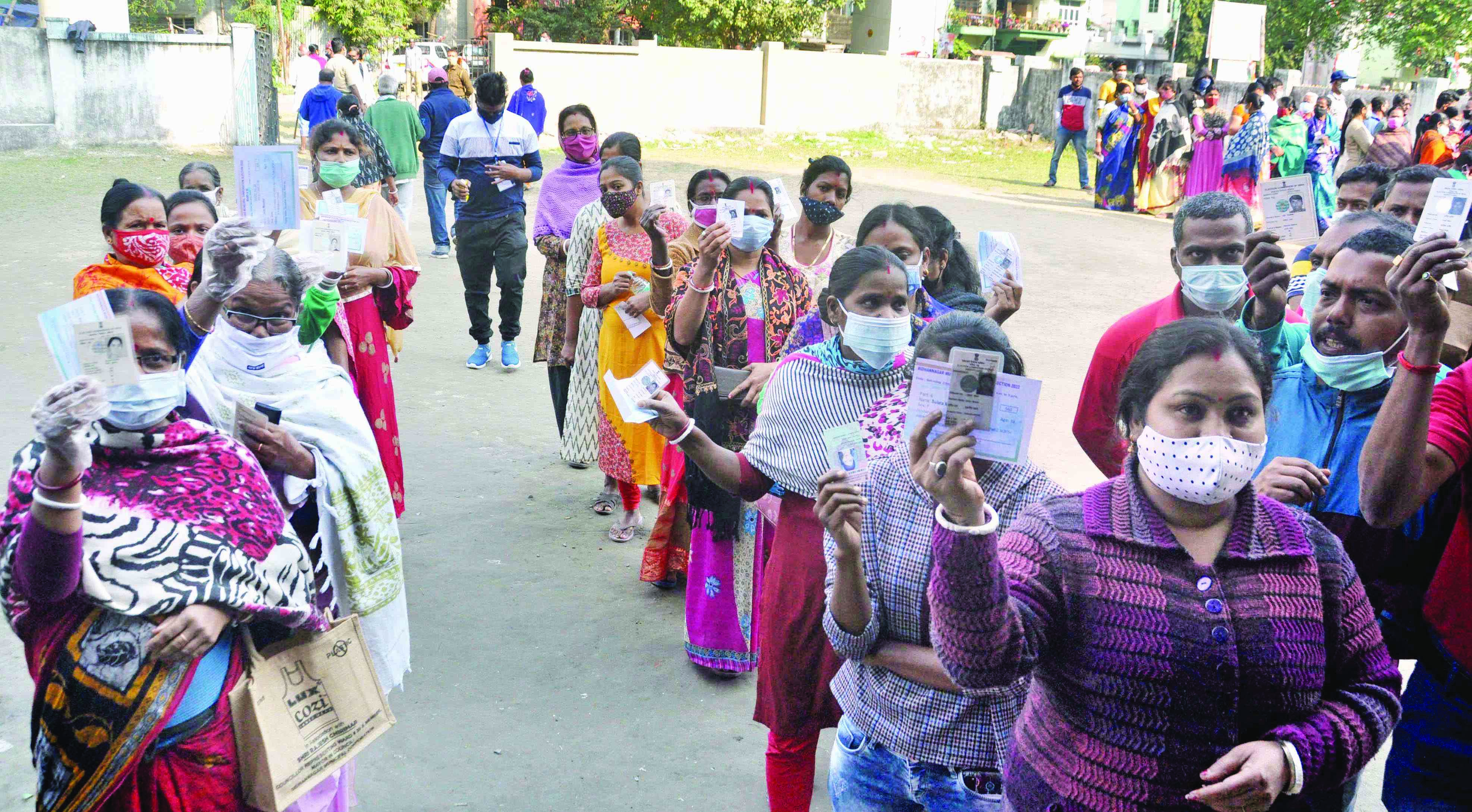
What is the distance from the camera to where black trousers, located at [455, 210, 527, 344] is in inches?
327

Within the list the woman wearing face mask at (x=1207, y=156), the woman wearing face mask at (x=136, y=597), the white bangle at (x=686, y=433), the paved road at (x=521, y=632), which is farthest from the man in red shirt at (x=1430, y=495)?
the woman wearing face mask at (x=1207, y=156)

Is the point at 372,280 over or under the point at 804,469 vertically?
over

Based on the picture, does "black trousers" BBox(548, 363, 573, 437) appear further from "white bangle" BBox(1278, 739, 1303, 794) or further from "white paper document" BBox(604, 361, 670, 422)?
"white bangle" BBox(1278, 739, 1303, 794)

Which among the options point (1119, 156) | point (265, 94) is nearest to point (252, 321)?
point (1119, 156)

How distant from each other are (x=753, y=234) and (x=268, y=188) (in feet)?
5.53

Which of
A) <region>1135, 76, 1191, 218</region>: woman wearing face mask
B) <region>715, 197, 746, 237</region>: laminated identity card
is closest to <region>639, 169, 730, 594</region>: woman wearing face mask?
<region>715, 197, 746, 237</region>: laminated identity card

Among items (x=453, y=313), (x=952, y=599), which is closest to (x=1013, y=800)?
(x=952, y=599)

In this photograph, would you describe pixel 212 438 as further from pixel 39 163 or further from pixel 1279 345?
pixel 39 163

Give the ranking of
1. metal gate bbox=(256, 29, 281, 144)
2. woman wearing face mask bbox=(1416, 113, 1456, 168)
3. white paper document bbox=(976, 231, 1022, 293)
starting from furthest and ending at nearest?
metal gate bbox=(256, 29, 281, 144), woman wearing face mask bbox=(1416, 113, 1456, 168), white paper document bbox=(976, 231, 1022, 293)

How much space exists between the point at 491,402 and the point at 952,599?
20.8 feet

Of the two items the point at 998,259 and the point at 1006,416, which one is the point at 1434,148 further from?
the point at 1006,416

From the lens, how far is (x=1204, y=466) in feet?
6.55

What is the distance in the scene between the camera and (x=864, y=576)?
101 inches

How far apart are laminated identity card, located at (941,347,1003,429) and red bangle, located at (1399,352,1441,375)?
0.99 m
